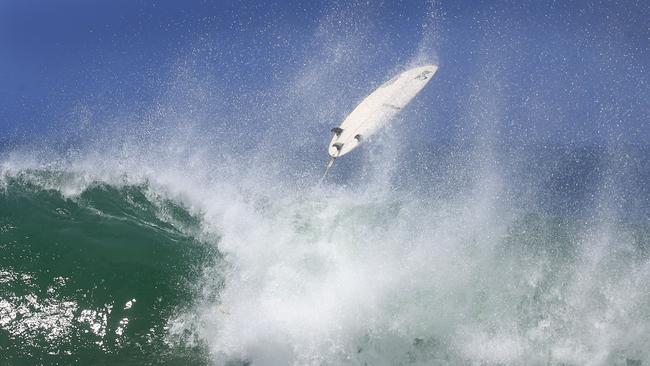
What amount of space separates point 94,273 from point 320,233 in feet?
23.3

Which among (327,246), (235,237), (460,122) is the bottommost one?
(327,246)

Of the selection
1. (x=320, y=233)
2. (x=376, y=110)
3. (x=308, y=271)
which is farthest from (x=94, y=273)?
(x=376, y=110)

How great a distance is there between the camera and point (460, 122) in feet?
67.6

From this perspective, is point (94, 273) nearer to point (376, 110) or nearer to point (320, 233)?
point (320, 233)

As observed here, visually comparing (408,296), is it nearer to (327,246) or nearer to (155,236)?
(327,246)

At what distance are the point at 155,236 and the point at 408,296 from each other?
8.47 m

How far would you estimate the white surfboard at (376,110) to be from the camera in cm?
1769

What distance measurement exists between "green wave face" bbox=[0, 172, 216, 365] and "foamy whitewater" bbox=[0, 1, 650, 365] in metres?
0.06

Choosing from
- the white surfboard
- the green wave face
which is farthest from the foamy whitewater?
the white surfboard

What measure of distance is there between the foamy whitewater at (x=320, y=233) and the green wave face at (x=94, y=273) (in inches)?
2.2

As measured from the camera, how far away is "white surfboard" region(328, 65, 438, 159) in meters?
17.7

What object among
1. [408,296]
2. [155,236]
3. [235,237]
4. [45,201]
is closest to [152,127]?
[45,201]

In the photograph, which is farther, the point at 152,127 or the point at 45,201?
the point at 152,127

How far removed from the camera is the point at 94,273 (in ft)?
44.9
